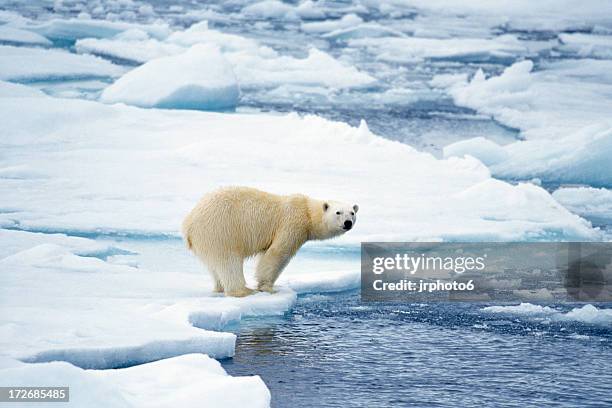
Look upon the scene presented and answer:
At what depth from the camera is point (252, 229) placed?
641 centimetres

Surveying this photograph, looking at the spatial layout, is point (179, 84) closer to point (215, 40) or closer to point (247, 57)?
point (247, 57)

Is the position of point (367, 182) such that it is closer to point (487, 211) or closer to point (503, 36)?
point (487, 211)

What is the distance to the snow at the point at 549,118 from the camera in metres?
11.2

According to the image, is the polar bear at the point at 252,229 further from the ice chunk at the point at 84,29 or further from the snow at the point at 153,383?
the ice chunk at the point at 84,29

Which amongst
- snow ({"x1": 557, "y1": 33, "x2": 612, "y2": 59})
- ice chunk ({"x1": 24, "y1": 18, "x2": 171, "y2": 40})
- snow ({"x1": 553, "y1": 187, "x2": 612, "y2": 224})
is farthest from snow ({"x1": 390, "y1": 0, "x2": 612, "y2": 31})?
snow ({"x1": 553, "y1": 187, "x2": 612, "y2": 224})

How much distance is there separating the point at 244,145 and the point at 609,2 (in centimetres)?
1405

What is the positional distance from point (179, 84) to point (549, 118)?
5221 millimetres

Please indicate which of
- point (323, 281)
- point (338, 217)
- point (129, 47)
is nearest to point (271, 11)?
point (129, 47)

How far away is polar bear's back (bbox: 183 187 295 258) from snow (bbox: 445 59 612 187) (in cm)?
540

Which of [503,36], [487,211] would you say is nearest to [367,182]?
[487,211]

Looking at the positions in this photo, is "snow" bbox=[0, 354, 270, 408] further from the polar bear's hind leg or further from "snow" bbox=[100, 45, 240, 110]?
"snow" bbox=[100, 45, 240, 110]

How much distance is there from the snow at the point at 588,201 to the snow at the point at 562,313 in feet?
10.5

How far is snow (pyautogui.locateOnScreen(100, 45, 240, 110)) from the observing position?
13.5m

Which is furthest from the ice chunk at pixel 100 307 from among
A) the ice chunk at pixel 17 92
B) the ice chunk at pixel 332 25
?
the ice chunk at pixel 332 25
